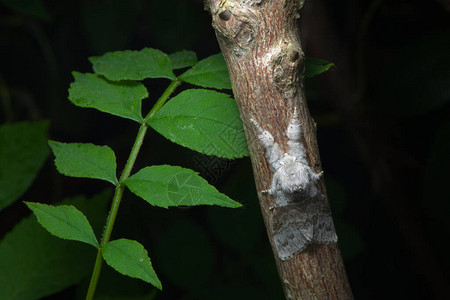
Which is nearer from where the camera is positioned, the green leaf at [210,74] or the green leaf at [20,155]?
the green leaf at [210,74]

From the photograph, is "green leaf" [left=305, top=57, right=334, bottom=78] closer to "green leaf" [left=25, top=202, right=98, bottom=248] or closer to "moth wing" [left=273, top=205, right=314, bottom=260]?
"moth wing" [left=273, top=205, right=314, bottom=260]

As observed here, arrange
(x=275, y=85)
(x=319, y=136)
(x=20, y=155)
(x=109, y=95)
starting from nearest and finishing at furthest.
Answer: (x=275, y=85) → (x=109, y=95) → (x=20, y=155) → (x=319, y=136)

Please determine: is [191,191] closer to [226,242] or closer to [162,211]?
[226,242]

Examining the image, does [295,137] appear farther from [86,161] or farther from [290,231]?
[86,161]

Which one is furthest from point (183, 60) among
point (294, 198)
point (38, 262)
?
point (38, 262)

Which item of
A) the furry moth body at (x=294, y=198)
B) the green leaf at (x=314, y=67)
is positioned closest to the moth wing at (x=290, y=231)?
the furry moth body at (x=294, y=198)

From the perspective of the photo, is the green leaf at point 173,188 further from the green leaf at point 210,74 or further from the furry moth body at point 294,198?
the green leaf at point 210,74

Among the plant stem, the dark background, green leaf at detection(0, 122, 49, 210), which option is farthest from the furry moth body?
green leaf at detection(0, 122, 49, 210)
